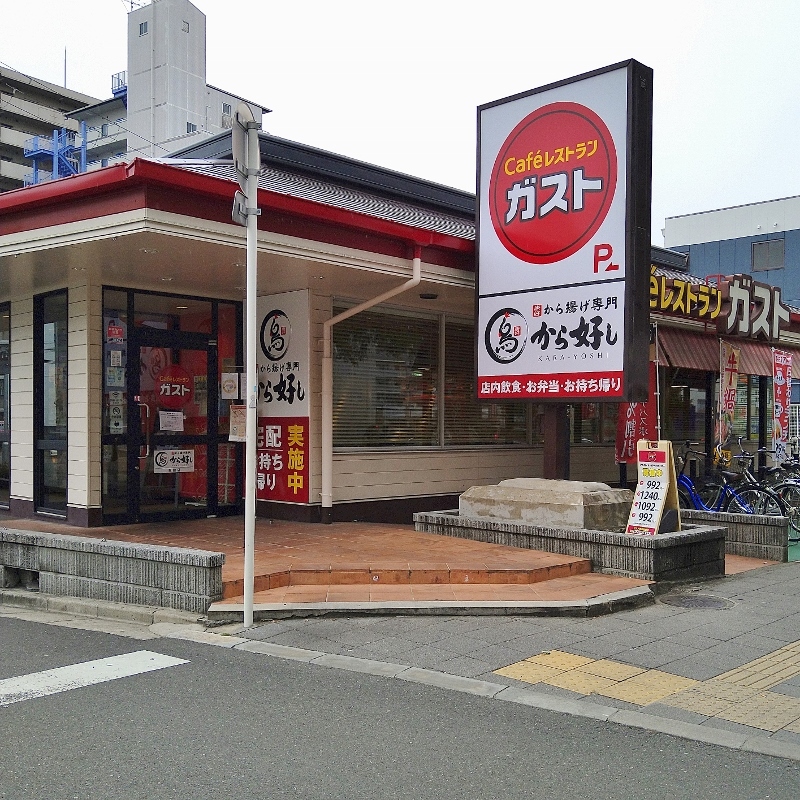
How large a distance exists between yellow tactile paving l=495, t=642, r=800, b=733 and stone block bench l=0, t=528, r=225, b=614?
2.73 meters

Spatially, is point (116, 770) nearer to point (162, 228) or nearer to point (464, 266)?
point (162, 228)

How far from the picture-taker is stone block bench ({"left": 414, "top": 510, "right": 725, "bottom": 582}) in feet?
28.5

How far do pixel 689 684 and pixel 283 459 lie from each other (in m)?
7.12

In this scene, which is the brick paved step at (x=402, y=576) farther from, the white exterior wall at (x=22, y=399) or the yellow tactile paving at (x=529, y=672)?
the white exterior wall at (x=22, y=399)

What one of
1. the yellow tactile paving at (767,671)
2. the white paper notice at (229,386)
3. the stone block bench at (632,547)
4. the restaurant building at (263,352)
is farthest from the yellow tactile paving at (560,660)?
the white paper notice at (229,386)

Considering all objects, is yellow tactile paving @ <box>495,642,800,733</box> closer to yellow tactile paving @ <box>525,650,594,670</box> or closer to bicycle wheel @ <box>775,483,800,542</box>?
yellow tactile paving @ <box>525,650,594,670</box>

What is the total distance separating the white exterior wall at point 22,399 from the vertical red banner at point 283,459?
2995 mm

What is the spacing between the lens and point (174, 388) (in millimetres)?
11625

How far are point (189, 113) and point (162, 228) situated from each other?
5511 cm

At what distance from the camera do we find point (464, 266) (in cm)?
1141

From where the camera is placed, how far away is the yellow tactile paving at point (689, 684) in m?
5.18

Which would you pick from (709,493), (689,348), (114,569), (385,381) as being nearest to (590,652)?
(114,569)

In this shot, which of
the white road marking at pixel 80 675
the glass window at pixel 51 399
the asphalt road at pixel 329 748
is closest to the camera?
the asphalt road at pixel 329 748

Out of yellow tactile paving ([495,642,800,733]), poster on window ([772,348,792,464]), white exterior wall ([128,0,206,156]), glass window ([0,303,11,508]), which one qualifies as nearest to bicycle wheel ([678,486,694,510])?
poster on window ([772,348,792,464])
